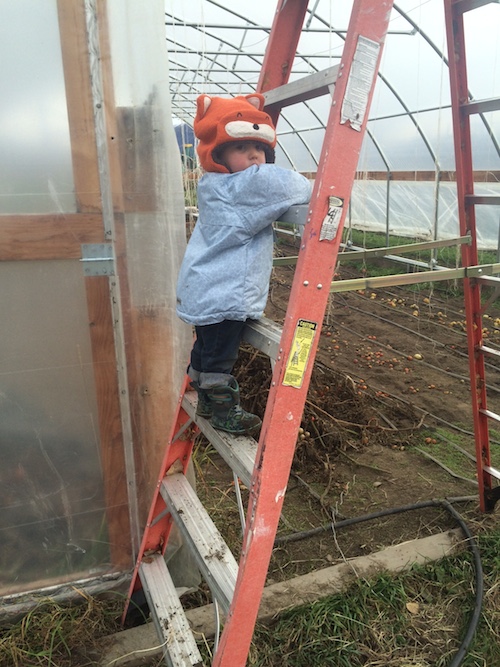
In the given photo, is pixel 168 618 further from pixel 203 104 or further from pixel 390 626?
pixel 203 104

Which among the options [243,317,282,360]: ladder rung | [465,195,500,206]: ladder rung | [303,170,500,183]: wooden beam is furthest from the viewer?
[303,170,500,183]: wooden beam

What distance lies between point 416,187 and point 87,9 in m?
8.22

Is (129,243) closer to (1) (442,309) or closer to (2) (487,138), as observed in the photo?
(1) (442,309)

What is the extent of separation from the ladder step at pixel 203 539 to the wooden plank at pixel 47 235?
3.03 ft

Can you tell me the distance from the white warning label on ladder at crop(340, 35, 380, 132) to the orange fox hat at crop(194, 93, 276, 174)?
1.20ft

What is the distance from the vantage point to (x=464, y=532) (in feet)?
8.75

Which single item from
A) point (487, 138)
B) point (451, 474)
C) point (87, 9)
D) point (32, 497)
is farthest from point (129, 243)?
point (487, 138)

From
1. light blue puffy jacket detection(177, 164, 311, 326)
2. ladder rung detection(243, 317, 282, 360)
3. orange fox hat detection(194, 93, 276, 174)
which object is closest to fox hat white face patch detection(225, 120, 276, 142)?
orange fox hat detection(194, 93, 276, 174)

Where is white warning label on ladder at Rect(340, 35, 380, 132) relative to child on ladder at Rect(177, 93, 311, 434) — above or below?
above

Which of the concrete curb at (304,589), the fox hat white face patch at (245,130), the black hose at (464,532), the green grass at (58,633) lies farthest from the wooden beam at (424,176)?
the green grass at (58,633)

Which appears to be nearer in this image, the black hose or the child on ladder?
the child on ladder

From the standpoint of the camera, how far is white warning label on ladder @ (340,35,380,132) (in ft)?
3.86

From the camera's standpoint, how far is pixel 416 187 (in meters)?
9.18

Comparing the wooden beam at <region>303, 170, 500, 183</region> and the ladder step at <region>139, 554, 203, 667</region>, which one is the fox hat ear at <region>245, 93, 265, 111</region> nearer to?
the ladder step at <region>139, 554, 203, 667</region>
